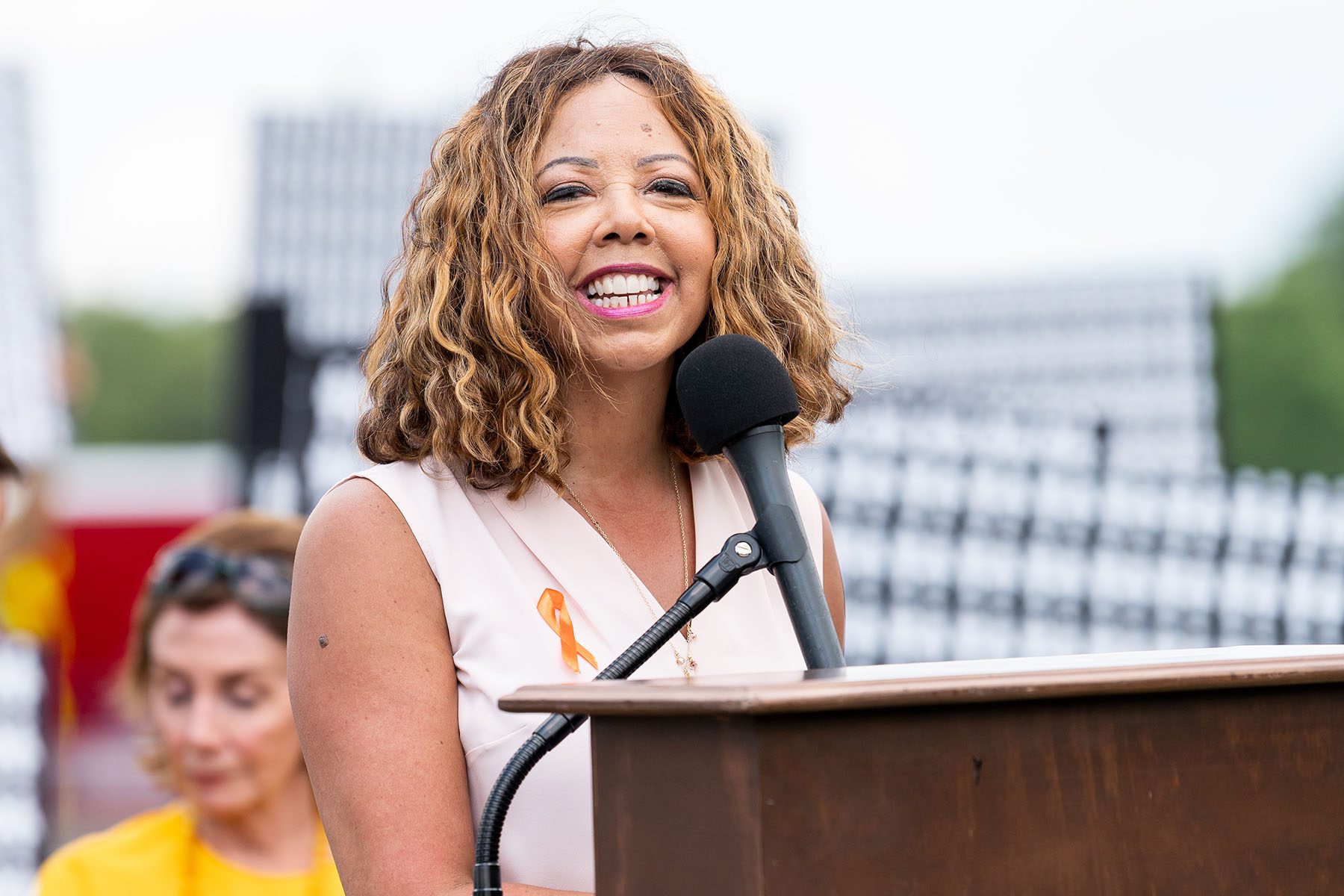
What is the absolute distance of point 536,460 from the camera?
193 cm

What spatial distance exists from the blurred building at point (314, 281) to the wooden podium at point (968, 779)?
3.58 m

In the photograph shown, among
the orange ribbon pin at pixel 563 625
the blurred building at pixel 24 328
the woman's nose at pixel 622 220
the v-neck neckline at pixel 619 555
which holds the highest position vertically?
the blurred building at pixel 24 328

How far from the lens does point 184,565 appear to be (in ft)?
11.6

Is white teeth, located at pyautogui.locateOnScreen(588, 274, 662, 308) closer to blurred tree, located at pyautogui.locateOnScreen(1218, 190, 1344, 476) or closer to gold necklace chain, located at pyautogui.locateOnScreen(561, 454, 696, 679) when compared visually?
gold necklace chain, located at pyautogui.locateOnScreen(561, 454, 696, 679)

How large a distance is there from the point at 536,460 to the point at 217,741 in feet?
5.91

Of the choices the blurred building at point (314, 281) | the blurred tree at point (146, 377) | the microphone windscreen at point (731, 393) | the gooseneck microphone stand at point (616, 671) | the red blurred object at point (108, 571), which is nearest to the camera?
the gooseneck microphone stand at point (616, 671)

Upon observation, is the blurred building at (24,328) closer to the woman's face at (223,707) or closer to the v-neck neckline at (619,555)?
the woman's face at (223,707)

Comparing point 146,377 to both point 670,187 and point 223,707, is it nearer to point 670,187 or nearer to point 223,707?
point 223,707

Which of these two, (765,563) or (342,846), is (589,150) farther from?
(342,846)

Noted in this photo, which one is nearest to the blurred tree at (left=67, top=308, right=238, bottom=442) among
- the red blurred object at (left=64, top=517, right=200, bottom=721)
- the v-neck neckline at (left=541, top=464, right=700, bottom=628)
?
the red blurred object at (left=64, top=517, right=200, bottom=721)

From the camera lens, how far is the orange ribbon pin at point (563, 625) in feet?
5.89

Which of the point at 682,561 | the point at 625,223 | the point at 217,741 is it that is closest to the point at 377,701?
the point at 682,561

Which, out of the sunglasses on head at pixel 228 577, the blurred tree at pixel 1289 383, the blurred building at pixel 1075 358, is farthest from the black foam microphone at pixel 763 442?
the blurred tree at pixel 1289 383

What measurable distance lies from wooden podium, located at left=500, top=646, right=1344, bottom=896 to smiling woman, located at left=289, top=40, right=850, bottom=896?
0.51 meters
